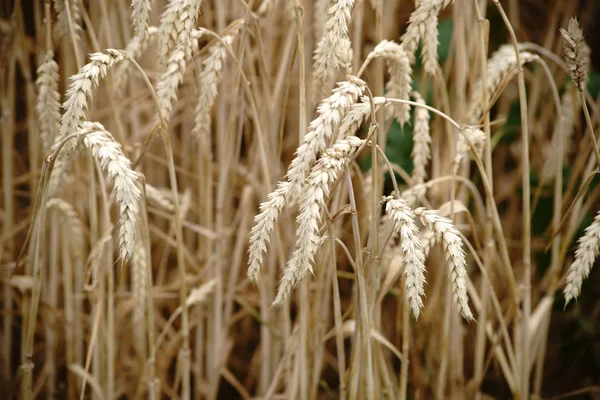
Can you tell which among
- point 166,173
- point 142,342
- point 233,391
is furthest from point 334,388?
point 166,173

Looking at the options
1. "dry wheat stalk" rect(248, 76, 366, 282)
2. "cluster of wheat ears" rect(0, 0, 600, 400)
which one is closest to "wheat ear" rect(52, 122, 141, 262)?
"cluster of wheat ears" rect(0, 0, 600, 400)

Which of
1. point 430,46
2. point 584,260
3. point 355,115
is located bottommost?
point 584,260

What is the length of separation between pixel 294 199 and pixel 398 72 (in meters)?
0.28

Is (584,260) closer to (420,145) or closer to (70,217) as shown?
(420,145)

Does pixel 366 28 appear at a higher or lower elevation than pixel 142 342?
higher

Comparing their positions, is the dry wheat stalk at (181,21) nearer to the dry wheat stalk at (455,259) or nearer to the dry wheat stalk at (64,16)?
the dry wheat stalk at (64,16)

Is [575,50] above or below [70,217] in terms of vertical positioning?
above

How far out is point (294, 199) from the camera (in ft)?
2.65

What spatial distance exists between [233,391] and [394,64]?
46.1 inches

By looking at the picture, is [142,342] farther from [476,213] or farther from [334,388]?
[476,213]

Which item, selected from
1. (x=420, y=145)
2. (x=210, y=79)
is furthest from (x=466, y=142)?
(x=210, y=79)

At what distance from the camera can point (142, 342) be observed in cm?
115

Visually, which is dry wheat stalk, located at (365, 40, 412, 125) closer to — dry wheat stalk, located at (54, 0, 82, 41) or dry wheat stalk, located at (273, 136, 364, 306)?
dry wheat stalk, located at (273, 136, 364, 306)

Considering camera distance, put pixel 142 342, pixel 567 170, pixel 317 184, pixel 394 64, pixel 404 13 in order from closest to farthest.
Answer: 1. pixel 317 184
2. pixel 394 64
3. pixel 142 342
4. pixel 567 170
5. pixel 404 13
